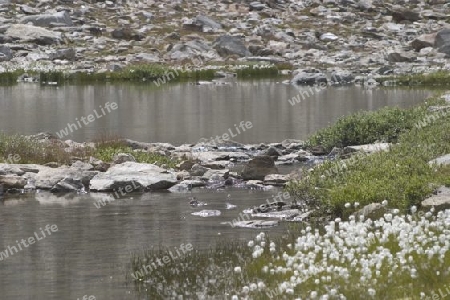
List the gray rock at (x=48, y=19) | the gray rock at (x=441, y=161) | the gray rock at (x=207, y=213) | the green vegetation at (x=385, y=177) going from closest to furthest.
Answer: the green vegetation at (x=385, y=177) < the gray rock at (x=441, y=161) < the gray rock at (x=207, y=213) < the gray rock at (x=48, y=19)

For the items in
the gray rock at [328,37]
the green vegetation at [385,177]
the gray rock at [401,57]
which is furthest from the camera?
the gray rock at [328,37]

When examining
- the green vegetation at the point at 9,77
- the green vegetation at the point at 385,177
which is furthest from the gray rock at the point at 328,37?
the green vegetation at the point at 385,177

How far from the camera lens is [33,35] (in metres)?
91.3

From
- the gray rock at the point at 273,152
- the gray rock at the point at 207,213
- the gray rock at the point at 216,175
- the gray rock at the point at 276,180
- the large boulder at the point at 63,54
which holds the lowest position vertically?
the large boulder at the point at 63,54

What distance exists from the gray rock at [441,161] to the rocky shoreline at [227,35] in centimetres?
5461

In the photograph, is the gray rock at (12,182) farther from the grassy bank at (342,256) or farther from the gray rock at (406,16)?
the gray rock at (406,16)

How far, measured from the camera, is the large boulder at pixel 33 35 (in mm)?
91000

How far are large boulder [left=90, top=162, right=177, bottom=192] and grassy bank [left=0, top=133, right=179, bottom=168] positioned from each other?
87.0 inches

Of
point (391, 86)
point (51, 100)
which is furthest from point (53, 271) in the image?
point (391, 86)

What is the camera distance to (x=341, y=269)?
45.8 feet

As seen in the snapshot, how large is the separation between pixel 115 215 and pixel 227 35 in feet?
234

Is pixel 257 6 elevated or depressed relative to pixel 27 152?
depressed

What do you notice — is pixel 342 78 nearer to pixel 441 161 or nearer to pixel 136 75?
pixel 136 75

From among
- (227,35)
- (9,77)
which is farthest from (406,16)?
(9,77)
